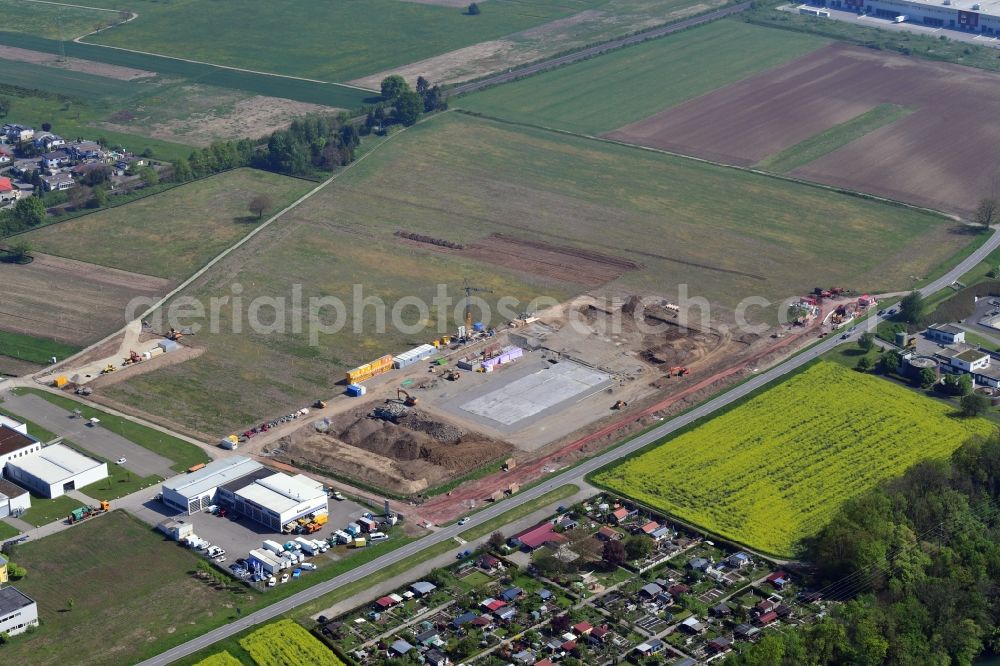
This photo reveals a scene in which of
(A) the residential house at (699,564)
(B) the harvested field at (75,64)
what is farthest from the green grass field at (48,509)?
(B) the harvested field at (75,64)

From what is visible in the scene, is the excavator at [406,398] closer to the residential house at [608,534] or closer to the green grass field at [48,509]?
the residential house at [608,534]

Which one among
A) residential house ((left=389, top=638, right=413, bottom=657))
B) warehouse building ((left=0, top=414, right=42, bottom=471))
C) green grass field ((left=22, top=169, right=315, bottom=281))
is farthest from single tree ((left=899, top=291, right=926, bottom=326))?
warehouse building ((left=0, top=414, right=42, bottom=471))

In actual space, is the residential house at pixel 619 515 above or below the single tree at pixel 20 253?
below

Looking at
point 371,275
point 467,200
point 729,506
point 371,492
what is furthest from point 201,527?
point 467,200

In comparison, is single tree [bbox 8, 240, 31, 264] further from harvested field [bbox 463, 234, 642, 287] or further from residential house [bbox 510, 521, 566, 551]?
residential house [bbox 510, 521, 566, 551]

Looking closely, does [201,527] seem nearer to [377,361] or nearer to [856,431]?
[377,361]

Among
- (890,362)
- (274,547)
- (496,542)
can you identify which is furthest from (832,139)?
(274,547)
